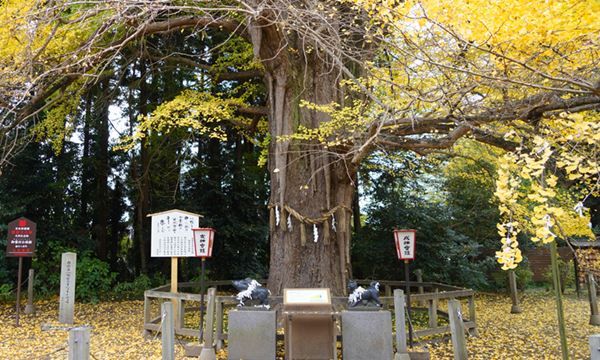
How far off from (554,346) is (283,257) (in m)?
4.26

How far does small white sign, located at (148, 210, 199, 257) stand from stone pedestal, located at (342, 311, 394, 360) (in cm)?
333

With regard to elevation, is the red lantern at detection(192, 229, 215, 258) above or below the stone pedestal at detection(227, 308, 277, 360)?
above

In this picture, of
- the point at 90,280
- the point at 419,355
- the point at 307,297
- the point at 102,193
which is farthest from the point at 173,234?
the point at 102,193

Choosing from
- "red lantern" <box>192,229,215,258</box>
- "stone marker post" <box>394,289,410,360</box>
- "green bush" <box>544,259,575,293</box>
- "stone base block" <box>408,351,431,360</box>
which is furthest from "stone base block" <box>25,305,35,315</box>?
"green bush" <box>544,259,575,293</box>

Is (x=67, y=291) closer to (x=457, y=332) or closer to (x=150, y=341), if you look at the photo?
(x=150, y=341)

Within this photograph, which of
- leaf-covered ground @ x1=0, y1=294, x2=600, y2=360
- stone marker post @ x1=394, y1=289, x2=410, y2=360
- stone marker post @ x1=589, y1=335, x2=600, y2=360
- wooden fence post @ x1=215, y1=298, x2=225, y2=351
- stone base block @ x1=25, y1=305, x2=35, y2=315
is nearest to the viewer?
stone marker post @ x1=589, y1=335, x2=600, y2=360

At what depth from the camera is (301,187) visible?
6.39 metres

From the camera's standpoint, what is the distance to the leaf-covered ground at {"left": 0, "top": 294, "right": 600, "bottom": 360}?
5.36 metres

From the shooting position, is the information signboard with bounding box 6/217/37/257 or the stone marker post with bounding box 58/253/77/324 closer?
the stone marker post with bounding box 58/253/77/324

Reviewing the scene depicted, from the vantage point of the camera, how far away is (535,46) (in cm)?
335

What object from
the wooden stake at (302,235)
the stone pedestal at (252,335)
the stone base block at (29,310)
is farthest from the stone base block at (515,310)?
the stone base block at (29,310)

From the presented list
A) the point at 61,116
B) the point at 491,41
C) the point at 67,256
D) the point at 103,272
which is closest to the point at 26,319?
the point at 67,256

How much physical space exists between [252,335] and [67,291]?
179 inches

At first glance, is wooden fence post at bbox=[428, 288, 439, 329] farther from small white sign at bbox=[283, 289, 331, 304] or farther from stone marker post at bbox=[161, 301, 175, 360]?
stone marker post at bbox=[161, 301, 175, 360]
